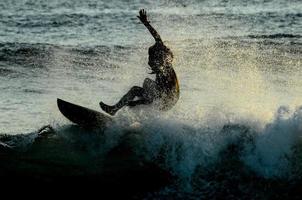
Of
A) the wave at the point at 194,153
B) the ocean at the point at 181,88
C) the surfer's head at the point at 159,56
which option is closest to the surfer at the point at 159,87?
the surfer's head at the point at 159,56

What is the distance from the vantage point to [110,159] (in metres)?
12.4

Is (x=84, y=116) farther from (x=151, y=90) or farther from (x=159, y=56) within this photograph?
(x=159, y=56)

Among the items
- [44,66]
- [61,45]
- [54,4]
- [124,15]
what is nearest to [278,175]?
[44,66]

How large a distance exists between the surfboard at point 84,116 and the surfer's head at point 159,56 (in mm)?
1423

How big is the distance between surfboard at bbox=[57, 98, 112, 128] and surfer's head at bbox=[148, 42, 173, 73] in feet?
4.67

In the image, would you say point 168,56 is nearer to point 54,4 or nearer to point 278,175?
point 278,175

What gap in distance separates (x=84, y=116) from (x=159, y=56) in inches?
78.0

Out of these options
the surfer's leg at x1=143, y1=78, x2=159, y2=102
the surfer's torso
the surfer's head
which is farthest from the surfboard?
the surfer's head

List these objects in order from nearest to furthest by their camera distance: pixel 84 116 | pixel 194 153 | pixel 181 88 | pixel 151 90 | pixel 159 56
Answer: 1. pixel 194 153
2. pixel 159 56
3. pixel 151 90
4. pixel 84 116
5. pixel 181 88

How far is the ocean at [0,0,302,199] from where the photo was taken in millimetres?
12117

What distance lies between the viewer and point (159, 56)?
43.7 feet

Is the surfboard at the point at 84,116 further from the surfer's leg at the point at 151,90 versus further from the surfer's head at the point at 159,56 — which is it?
the surfer's head at the point at 159,56

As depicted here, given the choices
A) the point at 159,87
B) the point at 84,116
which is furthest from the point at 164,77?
the point at 84,116

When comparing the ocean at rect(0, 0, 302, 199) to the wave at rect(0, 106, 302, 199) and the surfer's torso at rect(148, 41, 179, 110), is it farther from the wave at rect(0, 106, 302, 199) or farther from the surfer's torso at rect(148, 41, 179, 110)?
the surfer's torso at rect(148, 41, 179, 110)
